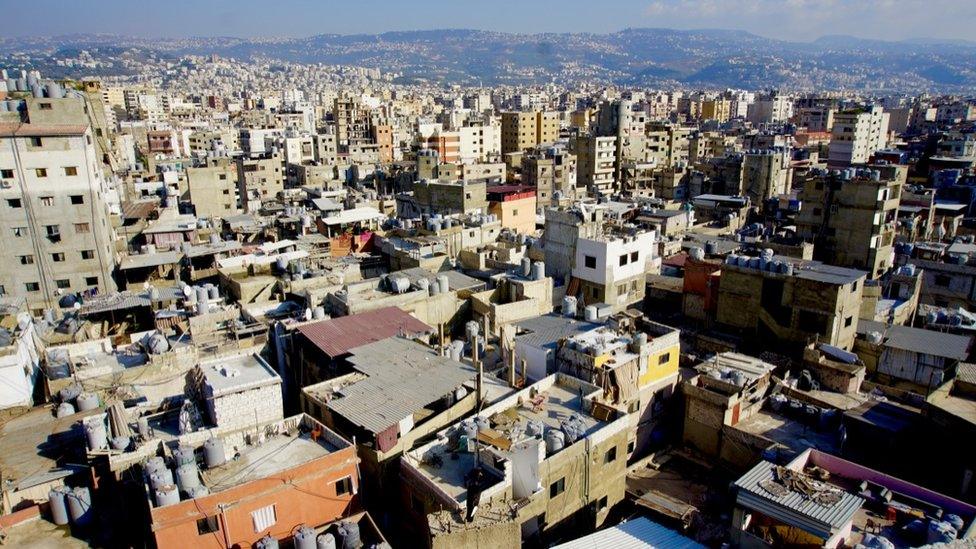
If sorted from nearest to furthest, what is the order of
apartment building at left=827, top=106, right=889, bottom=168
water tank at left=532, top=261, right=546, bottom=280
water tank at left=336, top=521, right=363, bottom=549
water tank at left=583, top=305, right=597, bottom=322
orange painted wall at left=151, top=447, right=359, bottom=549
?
orange painted wall at left=151, top=447, right=359, bottom=549 < water tank at left=336, top=521, right=363, bottom=549 < water tank at left=583, top=305, right=597, bottom=322 < water tank at left=532, top=261, right=546, bottom=280 < apartment building at left=827, top=106, right=889, bottom=168

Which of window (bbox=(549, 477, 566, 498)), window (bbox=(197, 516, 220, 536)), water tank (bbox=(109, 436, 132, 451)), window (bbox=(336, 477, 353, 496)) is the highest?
water tank (bbox=(109, 436, 132, 451))

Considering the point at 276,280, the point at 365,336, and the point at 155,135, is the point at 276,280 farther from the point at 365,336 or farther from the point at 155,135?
the point at 155,135

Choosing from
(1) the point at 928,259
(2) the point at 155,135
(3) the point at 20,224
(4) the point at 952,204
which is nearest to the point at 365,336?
(3) the point at 20,224

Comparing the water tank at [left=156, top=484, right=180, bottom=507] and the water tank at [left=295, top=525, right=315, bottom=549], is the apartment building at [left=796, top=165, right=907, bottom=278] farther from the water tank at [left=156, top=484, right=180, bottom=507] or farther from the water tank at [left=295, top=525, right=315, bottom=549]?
the water tank at [left=156, top=484, right=180, bottom=507]

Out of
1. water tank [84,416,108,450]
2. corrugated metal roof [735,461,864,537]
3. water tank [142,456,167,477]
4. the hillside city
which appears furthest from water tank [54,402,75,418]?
corrugated metal roof [735,461,864,537]

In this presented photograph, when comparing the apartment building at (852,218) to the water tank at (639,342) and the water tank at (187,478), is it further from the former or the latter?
the water tank at (187,478)

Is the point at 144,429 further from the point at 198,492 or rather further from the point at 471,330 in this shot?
the point at 471,330
